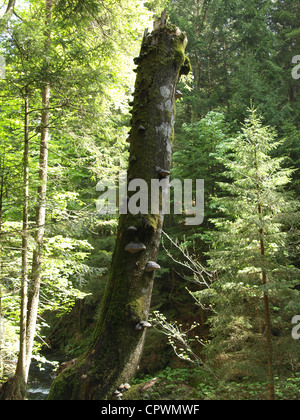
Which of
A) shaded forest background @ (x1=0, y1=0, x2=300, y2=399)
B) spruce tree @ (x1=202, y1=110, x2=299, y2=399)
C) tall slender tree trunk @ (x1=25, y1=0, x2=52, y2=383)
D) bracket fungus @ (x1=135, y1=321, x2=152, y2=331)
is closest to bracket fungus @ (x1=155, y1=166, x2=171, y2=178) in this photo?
bracket fungus @ (x1=135, y1=321, x2=152, y2=331)

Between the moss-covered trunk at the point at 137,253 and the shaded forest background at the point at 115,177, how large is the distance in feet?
2.88

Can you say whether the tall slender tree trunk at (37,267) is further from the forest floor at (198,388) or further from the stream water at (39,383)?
the stream water at (39,383)

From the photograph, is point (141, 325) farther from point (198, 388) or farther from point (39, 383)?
point (39, 383)

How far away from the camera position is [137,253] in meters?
2.02

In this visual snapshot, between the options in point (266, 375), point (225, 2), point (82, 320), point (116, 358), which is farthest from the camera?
point (225, 2)

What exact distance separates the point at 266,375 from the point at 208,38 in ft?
57.9

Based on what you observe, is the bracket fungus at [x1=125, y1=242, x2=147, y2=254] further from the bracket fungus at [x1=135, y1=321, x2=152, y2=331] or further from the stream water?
the stream water

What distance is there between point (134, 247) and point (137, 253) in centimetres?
8

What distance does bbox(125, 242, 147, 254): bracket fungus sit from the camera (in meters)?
1.96

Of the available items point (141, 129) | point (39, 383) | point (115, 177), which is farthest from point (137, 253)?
point (39, 383)

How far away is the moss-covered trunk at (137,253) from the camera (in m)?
1.81
